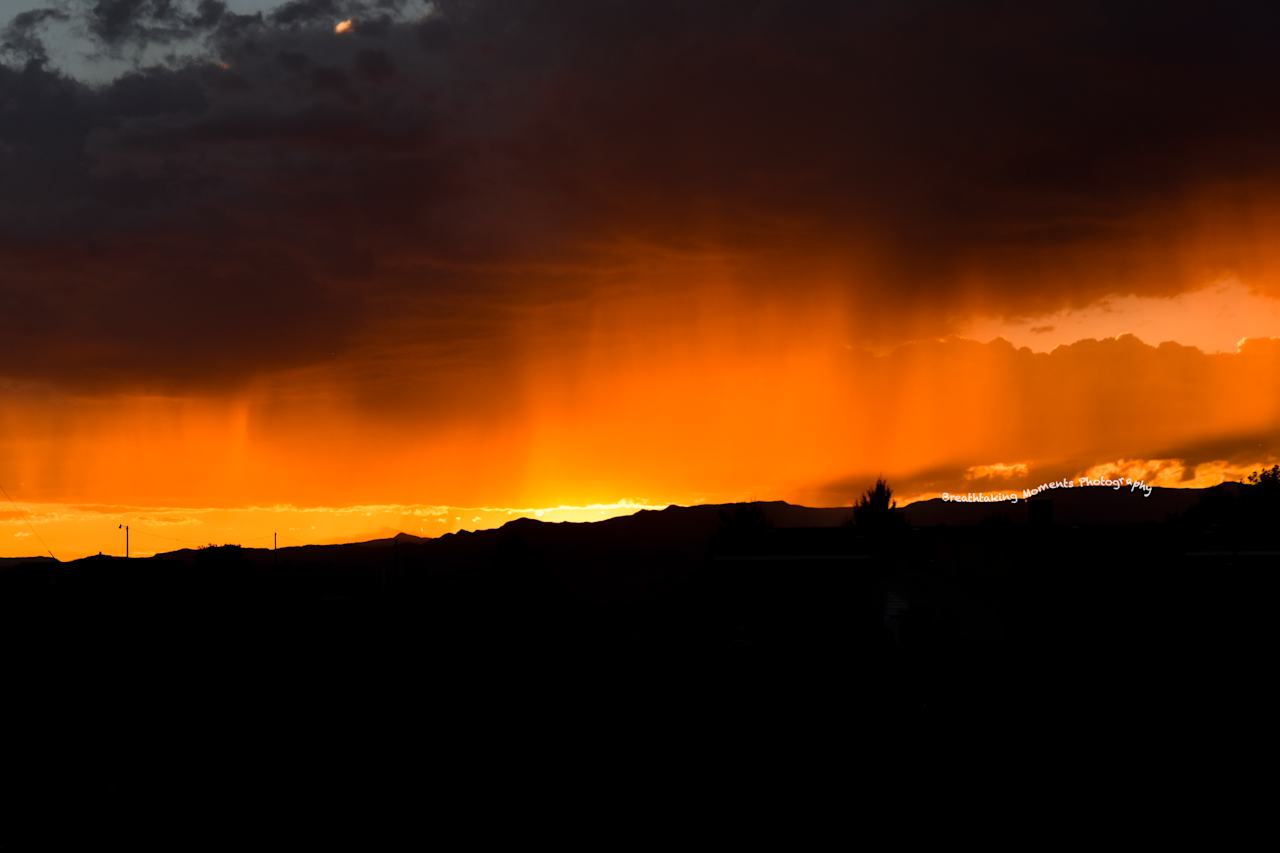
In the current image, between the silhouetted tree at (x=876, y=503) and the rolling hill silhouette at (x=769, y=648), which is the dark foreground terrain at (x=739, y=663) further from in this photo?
the silhouetted tree at (x=876, y=503)

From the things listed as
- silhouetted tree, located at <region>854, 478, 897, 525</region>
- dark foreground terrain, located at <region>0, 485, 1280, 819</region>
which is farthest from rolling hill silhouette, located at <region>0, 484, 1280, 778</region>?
silhouetted tree, located at <region>854, 478, 897, 525</region>

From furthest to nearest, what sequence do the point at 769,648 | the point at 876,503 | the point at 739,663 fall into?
the point at 876,503, the point at 769,648, the point at 739,663

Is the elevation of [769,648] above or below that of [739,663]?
above

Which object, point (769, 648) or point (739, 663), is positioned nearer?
point (739, 663)

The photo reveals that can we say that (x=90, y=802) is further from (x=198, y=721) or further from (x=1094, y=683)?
(x=1094, y=683)

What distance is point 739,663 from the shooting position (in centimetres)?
4300

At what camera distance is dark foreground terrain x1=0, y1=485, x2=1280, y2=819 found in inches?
1143

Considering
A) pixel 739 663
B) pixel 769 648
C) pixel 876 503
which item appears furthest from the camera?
pixel 876 503

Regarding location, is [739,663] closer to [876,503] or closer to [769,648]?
[769,648]

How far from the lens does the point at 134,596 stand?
5625 cm

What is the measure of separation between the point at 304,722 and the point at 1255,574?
1335 inches

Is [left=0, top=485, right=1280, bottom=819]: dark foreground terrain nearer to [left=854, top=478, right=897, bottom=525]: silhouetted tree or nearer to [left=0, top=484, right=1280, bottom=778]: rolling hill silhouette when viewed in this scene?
[left=0, top=484, right=1280, bottom=778]: rolling hill silhouette

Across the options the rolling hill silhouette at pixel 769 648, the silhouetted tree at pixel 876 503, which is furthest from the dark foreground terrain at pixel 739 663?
the silhouetted tree at pixel 876 503

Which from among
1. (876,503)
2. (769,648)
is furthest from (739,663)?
(876,503)
